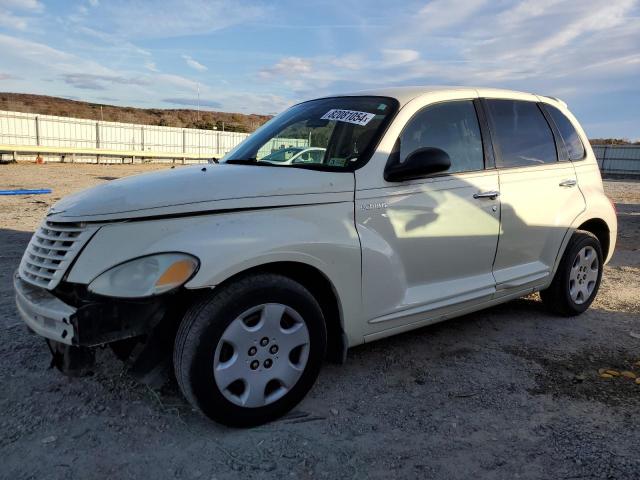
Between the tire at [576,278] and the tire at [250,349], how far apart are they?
2560 mm

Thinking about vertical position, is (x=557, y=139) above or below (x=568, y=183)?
above

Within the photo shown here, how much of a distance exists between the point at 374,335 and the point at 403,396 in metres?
0.40

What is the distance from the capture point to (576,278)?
4465 mm

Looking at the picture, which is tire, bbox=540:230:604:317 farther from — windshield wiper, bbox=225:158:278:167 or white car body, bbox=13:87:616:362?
windshield wiper, bbox=225:158:278:167

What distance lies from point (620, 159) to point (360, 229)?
37565mm

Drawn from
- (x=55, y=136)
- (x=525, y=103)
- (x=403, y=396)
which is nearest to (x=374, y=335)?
(x=403, y=396)

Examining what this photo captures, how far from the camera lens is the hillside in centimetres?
5647

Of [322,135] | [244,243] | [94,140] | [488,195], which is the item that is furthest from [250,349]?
[94,140]

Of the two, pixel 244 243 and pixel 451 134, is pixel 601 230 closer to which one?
pixel 451 134

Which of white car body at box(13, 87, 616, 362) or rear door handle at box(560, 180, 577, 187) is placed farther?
rear door handle at box(560, 180, 577, 187)

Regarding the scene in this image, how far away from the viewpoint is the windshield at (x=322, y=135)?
3191 mm

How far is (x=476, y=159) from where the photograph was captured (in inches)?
143

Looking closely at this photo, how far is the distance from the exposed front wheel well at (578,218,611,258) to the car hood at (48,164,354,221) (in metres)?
Answer: 2.80

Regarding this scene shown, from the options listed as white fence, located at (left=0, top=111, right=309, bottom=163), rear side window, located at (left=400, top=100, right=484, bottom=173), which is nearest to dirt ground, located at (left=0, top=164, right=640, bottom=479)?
rear side window, located at (left=400, top=100, right=484, bottom=173)
